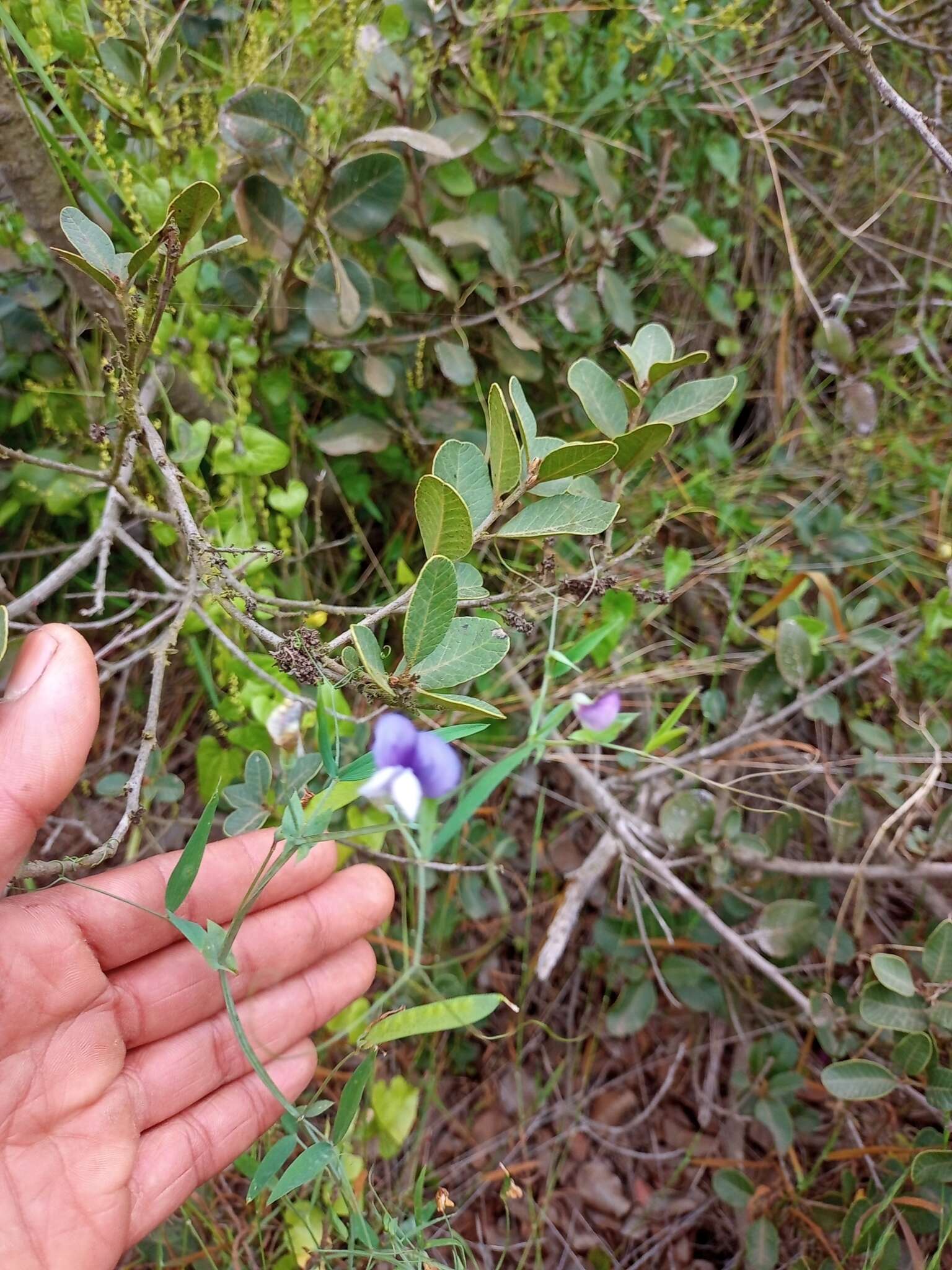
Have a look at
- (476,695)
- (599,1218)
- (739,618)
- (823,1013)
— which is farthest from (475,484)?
(599,1218)

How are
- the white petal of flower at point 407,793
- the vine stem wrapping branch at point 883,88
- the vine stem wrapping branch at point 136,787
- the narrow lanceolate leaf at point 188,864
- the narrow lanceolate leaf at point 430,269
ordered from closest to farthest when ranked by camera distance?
the white petal of flower at point 407,793, the narrow lanceolate leaf at point 188,864, the vine stem wrapping branch at point 136,787, the vine stem wrapping branch at point 883,88, the narrow lanceolate leaf at point 430,269

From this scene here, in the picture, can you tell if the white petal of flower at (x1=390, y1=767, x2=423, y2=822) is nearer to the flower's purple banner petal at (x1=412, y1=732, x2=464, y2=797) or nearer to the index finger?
the flower's purple banner petal at (x1=412, y1=732, x2=464, y2=797)

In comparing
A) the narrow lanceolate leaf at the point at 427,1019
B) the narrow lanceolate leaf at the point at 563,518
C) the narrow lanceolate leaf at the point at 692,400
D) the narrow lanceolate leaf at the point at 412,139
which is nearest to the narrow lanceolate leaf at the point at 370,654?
the narrow lanceolate leaf at the point at 563,518

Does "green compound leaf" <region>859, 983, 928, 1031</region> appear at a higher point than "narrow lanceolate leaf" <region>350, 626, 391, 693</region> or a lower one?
lower

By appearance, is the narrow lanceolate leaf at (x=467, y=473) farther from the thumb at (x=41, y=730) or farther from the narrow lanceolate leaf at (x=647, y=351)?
the thumb at (x=41, y=730)

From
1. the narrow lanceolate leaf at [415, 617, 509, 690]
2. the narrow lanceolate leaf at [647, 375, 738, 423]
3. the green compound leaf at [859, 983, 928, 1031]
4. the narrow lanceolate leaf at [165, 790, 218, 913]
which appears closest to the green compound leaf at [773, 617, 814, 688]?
the green compound leaf at [859, 983, 928, 1031]

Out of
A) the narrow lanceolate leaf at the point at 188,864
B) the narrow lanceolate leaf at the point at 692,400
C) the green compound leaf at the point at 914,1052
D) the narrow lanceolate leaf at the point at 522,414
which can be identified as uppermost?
the narrow lanceolate leaf at the point at 522,414

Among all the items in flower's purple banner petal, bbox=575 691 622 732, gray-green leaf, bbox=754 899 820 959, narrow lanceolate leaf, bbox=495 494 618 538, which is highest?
narrow lanceolate leaf, bbox=495 494 618 538

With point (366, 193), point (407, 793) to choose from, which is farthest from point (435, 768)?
point (366, 193)
